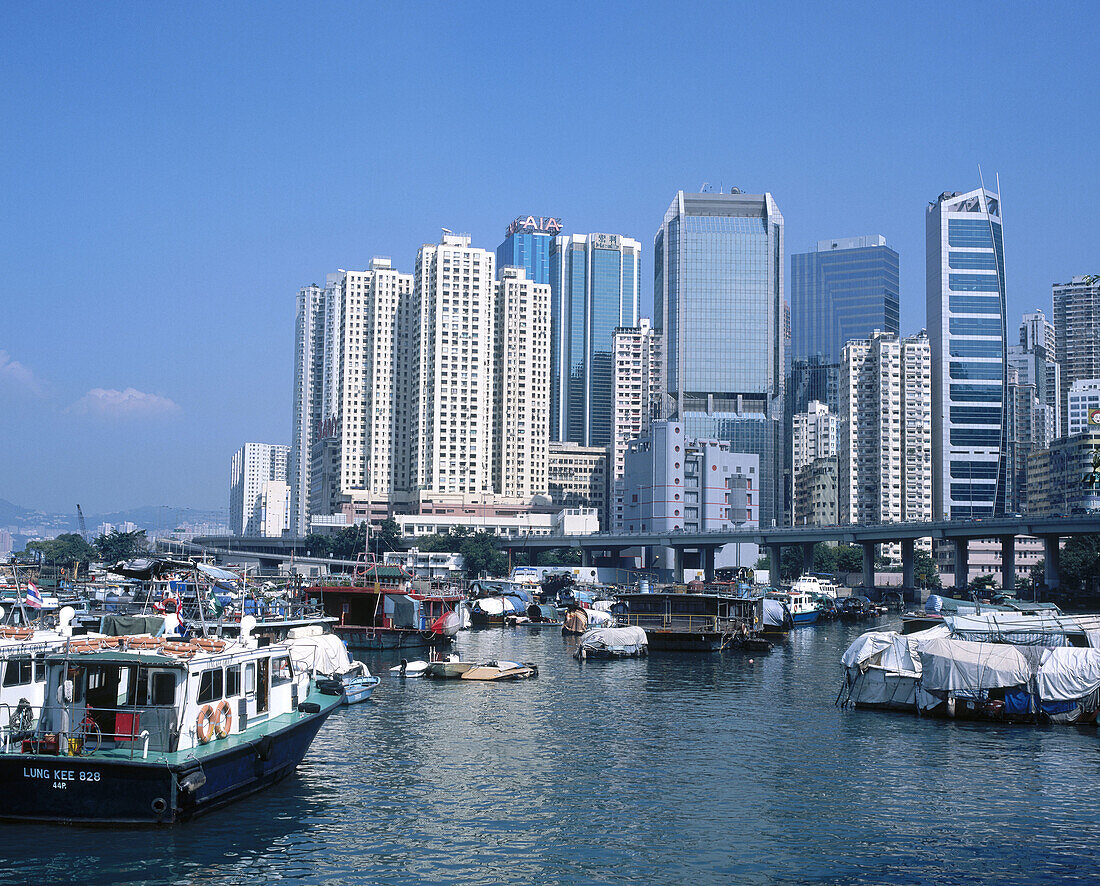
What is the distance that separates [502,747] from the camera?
117ft

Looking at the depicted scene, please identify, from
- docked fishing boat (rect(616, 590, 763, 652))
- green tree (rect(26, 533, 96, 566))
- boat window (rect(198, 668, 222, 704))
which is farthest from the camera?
green tree (rect(26, 533, 96, 566))

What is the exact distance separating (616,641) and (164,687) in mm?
43010

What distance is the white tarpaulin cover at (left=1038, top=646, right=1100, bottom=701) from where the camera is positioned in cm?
4028

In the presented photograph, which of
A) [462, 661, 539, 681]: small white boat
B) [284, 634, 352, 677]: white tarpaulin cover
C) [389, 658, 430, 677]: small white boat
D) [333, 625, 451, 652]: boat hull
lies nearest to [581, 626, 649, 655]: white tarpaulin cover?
[333, 625, 451, 652]: boat hull

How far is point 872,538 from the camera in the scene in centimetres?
15062

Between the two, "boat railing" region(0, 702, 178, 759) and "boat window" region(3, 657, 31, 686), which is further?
"boat window" region(3, 657, 31, 686)

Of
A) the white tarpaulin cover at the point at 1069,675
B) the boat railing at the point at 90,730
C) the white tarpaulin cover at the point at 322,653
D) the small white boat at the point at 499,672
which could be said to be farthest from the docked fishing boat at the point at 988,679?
the boat railing at the point at 90,730

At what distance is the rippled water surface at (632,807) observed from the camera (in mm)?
23031

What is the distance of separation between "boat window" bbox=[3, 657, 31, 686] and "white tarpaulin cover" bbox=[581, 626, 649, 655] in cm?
4063

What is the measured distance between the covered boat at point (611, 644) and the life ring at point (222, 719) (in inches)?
1563

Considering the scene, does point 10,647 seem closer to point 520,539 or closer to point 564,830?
point 564,830

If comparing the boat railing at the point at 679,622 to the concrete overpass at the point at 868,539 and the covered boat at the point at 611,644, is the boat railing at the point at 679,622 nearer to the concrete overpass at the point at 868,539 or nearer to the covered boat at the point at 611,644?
the covered boat at the point at 611,644

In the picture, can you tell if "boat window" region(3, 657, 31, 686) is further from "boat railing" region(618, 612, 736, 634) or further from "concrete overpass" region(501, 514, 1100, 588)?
"concrete overpass" region(501, 514, 1100, 588)

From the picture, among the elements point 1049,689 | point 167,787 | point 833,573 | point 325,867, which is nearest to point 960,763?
point 1049,689
